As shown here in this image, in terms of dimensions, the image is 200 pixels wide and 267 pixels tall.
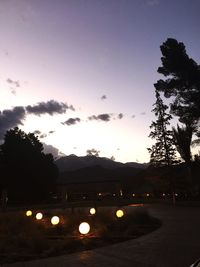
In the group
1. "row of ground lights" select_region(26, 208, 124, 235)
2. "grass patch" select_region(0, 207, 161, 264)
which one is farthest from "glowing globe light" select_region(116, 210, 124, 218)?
"grass patch" select_region(0, 207, 161, 264)

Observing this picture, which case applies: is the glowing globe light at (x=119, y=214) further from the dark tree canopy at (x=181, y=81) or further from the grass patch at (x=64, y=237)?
the dark tree canopy at (x=181, y=81)

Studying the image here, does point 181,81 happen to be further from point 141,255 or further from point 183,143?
point 141,255

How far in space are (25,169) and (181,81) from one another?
31.4 m

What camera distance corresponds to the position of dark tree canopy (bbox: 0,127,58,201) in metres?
58.1

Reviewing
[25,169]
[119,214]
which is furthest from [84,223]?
[25,169]

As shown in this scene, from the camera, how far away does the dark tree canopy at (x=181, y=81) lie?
36.5 m

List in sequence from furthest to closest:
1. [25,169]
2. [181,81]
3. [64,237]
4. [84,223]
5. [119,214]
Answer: [25,169] < [181,81] < [119,214] < [64,237] < [84,223]

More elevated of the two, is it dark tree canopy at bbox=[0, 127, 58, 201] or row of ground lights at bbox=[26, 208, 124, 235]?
dark tree canopy at bbox=[0, 127, 58, 201]

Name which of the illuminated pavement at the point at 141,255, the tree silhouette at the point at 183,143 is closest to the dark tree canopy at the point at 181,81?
the tree silhouette at the point at 183,143

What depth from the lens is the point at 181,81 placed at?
1464 inches

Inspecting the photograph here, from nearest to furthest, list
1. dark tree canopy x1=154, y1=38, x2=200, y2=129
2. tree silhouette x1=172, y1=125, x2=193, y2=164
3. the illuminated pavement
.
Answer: the illuminated pavement → dark tree canopy x1=154, y1=38, x2=200, y2=129 → tree silhouette x1=172, y1=125, x2=193, y2=164

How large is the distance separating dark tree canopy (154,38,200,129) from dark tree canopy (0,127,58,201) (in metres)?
29.0

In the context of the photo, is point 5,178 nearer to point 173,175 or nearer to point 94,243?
point 173,175

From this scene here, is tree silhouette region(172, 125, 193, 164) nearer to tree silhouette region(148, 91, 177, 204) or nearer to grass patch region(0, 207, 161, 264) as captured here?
tree silhouette region(148, 91, 177, 204)
